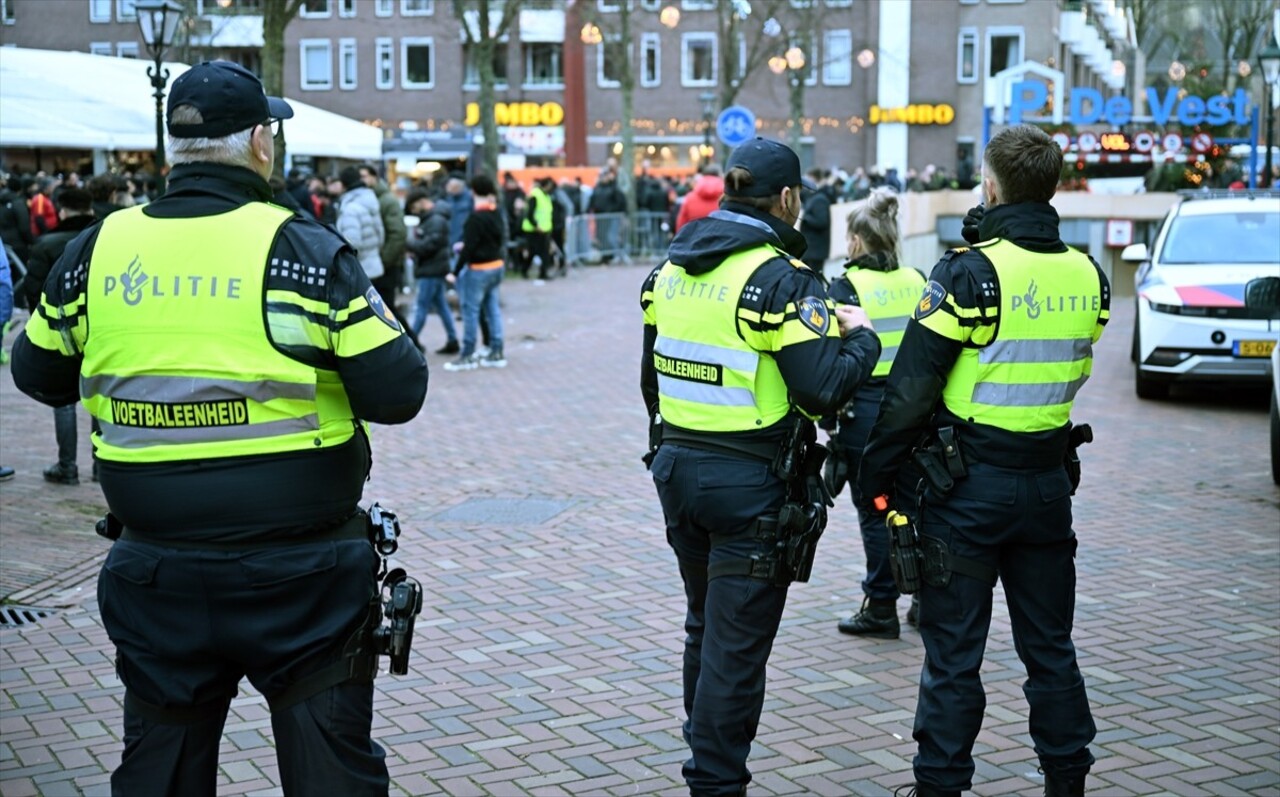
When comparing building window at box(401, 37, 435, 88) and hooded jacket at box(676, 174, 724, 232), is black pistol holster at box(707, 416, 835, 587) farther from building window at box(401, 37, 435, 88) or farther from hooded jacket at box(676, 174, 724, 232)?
building window at box(401, 37, 435, 88)

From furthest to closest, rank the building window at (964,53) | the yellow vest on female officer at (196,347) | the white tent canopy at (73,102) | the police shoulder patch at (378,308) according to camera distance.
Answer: the building window at (964,53) < the white tent canopy at (73,102) < the police shoulder patch at (378,308) < the yellow vest on female officer at (196,347)

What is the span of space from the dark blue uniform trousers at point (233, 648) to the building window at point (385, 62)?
6059 centimetres

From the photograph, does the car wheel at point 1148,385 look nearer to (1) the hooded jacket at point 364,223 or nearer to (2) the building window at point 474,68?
(1) the hooded jacket at point 364,223

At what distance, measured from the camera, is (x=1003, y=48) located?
57.2 m

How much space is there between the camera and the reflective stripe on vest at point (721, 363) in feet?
14.0

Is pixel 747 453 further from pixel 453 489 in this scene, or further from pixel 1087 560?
pixel 453 489

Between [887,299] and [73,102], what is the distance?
14.6 m

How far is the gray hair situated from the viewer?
3.30m

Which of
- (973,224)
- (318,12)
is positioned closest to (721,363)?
(973,224)

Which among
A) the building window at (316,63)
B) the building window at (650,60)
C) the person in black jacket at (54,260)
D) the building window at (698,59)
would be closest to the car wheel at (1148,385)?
the person in black jacket at (54,260)

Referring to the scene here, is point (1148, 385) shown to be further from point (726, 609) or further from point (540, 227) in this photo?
point (540, 227)

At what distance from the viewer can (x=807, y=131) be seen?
2347 inches

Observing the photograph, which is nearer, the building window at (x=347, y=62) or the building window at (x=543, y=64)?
the building window at (x=347, y=62)

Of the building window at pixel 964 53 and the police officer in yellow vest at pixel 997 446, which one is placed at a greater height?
the building window at pixel 964 53
